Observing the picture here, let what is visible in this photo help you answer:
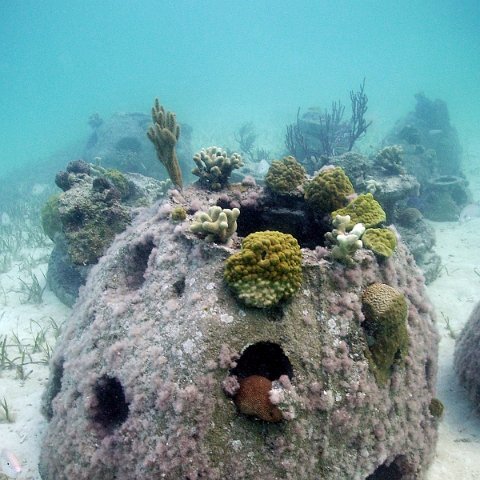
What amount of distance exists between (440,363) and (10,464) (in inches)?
240

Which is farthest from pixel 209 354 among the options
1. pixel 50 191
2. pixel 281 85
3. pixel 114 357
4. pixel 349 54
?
pixel 349 54

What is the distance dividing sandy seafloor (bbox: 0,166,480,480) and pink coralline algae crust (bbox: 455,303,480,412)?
205 mm

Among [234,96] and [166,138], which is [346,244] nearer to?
[166,138]

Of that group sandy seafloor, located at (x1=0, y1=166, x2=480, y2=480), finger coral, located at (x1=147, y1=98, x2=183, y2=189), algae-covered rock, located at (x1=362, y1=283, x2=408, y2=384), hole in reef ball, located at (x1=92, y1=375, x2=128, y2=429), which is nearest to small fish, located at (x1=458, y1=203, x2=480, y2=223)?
sandy seafloor, located at (x1=0, y1=166, x2=480, y2=480)

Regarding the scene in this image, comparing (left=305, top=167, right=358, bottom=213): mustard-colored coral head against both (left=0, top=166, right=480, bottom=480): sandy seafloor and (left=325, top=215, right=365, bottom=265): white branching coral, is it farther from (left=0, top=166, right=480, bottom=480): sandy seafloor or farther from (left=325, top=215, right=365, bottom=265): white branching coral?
(left=0, top=166, right=480, bottom=480): sandy seafloor

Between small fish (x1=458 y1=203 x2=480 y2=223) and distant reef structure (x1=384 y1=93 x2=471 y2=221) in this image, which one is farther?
distant reef structure (x1=384 y1=93 x2=471 y2=221)

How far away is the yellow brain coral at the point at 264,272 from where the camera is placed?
2.98 meters

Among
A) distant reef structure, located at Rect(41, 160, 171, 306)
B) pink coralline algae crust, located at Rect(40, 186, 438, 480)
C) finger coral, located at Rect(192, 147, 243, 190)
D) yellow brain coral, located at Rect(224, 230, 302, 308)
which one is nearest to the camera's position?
pink coralline algae crust, located at Rect(40, 186, 438, 480)

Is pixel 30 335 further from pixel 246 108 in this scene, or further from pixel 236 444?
pixel 246 108

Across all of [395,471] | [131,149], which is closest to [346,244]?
[395,471]

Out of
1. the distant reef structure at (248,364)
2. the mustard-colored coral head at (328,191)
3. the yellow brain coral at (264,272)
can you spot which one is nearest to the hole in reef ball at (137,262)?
the distant reef structure at (248,364)

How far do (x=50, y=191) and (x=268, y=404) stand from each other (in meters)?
22.3

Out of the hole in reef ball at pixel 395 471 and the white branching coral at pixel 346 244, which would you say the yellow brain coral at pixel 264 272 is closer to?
the white branching coral at pixel 346 244

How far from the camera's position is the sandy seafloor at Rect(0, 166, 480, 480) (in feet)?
13.5
